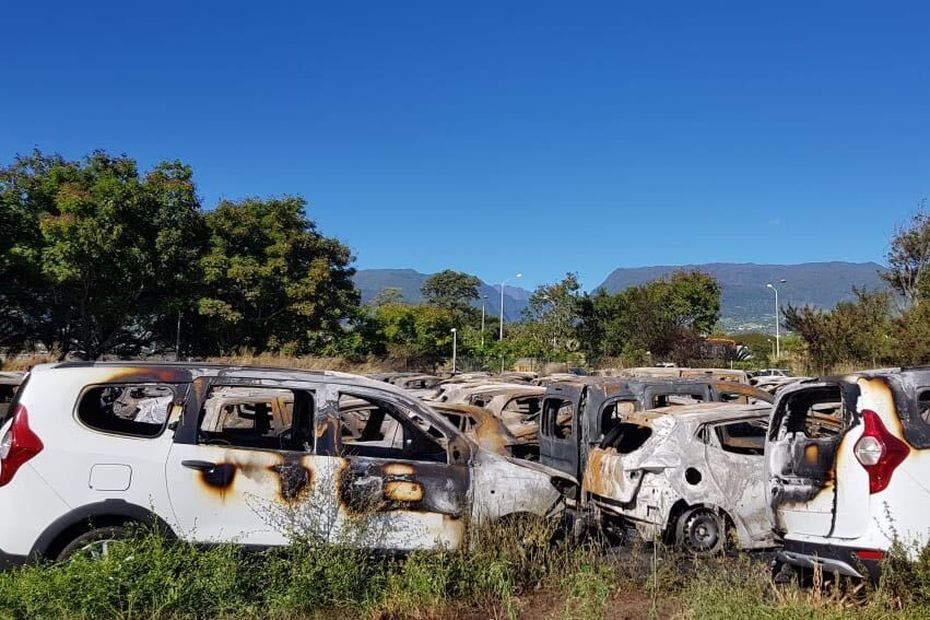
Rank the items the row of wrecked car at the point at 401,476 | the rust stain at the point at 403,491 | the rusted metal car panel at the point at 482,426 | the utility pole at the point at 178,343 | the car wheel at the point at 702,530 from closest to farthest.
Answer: the row of wrecked car at the point at 401,476
the rust stain at the point at 403,491
the car wheel at the point at 702,530
the rusted metal car panel at the point at 482,426
the utility pole at the point at 178,343

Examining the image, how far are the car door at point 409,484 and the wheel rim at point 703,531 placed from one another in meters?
2.42

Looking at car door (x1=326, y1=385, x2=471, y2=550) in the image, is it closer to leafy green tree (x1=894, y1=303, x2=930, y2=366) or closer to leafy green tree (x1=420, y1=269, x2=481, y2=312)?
leafy green tree (x1=894, y1=303, x2=930, y2=366)

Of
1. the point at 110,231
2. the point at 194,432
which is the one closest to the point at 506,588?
the point at 194,432

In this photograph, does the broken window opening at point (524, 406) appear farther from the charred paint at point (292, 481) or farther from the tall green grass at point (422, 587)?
the charred paint at point (292, 481)

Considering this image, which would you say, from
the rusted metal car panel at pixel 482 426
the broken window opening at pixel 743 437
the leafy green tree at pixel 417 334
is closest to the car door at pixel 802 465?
the broken window opening at pixel 743 437

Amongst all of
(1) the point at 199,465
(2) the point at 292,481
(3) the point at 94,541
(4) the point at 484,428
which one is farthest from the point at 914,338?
(3) the point at 94,541

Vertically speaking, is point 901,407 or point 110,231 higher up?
point 110,231

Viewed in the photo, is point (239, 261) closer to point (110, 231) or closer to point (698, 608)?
point (110, 231)

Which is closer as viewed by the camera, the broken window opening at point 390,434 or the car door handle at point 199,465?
the car door handle at point 199,465

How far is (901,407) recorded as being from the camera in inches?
188

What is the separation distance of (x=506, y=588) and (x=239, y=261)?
31.2 m

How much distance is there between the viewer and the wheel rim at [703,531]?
22.6ft

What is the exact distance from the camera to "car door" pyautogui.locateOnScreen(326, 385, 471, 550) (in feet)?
18.0

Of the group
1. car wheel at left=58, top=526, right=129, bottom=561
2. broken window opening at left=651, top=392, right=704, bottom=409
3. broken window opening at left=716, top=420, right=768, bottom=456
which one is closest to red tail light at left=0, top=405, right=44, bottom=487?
car wheel at left=58, top=526, right=129, bottom=561
